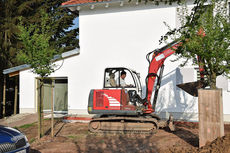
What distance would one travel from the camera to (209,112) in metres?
6.21

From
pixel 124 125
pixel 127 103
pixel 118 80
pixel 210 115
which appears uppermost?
pixel 118 80

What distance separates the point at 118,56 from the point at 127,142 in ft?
20.1

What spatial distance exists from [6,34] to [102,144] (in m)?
13.8

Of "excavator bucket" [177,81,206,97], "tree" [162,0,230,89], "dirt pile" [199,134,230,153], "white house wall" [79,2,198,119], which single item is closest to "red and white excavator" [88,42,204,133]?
"excavator bucket" [177,81,206,97]

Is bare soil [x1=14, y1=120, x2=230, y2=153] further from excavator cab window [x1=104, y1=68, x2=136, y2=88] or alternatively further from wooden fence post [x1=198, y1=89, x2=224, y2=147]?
excavator cab window [x1=104, y1=68, x2=136, y2=88]

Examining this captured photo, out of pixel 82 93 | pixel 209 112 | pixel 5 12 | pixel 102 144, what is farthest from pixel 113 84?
pixel 5 12

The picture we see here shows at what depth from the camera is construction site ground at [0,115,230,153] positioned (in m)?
6.23

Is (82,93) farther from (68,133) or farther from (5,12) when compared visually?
(5,12)

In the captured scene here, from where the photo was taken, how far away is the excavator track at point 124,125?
8836 mm

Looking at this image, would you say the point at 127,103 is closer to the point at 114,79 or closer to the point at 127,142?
the point at 114,79

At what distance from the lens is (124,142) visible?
25.4ft

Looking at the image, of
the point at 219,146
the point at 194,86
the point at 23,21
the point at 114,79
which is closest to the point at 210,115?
the point at 219,146

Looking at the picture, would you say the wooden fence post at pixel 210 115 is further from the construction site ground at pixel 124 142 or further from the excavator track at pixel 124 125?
the excavator track at pixel 124 125

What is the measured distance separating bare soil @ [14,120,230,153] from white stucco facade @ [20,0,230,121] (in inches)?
101
